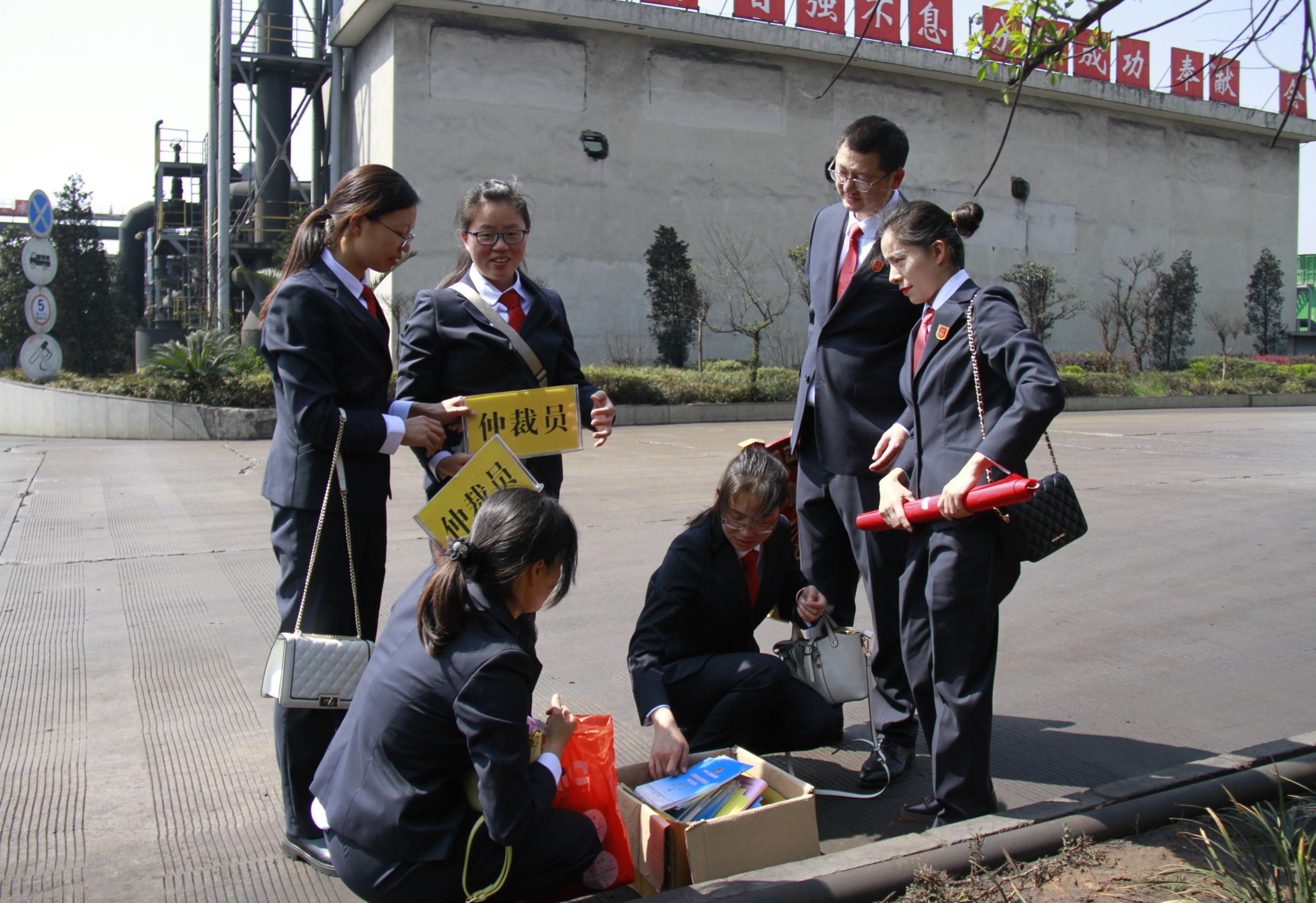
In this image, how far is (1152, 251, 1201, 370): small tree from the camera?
32.9 meters

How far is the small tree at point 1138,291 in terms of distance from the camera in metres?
31.5

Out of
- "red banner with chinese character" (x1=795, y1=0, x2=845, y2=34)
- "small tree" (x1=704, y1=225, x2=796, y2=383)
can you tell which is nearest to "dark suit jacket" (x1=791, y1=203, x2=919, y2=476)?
"small tree" (x1=704, y1=225, x2=796, y2=383)

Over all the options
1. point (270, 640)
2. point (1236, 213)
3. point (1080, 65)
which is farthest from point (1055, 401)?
point (1236, 213)

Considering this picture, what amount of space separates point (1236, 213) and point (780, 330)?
1837 cm

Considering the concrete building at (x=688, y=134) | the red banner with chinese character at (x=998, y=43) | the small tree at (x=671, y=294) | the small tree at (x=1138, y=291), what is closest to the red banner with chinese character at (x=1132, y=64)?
the concrete building at (x=688, y=134)

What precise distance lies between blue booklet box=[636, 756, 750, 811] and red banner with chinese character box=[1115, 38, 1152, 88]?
3307 centimetres

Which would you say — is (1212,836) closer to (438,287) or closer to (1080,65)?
(438,287)

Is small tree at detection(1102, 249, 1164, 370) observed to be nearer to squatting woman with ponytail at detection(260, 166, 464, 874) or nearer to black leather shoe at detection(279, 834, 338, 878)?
squatting woman with ponytail at detection(260, 166, 464, 874)

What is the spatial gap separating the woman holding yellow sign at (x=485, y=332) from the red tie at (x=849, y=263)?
0.92m

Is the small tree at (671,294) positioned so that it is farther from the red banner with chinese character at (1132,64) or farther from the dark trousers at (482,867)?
the dark trousers at (482,867)

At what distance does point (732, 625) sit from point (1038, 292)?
27297 millimetres

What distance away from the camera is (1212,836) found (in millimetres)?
2850

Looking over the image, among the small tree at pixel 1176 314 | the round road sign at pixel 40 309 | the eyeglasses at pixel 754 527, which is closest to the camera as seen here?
the eyeglasses at pixel 754 527

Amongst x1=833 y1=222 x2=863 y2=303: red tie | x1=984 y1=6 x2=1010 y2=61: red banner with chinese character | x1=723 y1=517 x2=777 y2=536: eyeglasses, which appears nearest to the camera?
x1=984 y1=6 x2=1010 y2=61: red banner with chinese character
